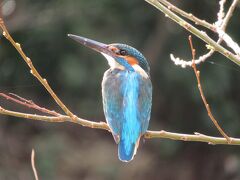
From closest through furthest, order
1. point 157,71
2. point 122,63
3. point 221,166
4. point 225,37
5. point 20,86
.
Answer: point 225,37 → point 122,63 → point 20,86 → point 157,71 → point 221,166

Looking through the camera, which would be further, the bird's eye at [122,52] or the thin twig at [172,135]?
the bird's eye at [122,52]

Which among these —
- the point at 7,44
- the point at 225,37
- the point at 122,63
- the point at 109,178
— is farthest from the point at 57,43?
the point at 225,37

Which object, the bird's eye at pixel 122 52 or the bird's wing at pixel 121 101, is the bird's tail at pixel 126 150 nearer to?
the bird's wing at pixel 121 101

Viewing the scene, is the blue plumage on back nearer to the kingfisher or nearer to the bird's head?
the kingfisher

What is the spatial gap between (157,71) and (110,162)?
1088 millimetres

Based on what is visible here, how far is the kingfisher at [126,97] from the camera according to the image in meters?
3.21

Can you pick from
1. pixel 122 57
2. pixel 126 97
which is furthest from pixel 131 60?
pixel 126 97

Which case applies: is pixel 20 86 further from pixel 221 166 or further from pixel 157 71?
pixel 221 166

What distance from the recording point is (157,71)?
6965 millimetres

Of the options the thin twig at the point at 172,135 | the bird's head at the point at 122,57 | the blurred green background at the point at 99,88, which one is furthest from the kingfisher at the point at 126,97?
the blurred green background at the point at 99,88

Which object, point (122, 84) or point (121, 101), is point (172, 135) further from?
point (122, 84)

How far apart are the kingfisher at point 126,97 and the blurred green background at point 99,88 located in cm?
282

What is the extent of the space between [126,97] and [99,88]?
11.0 ft

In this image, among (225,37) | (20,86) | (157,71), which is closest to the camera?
(225,37)
